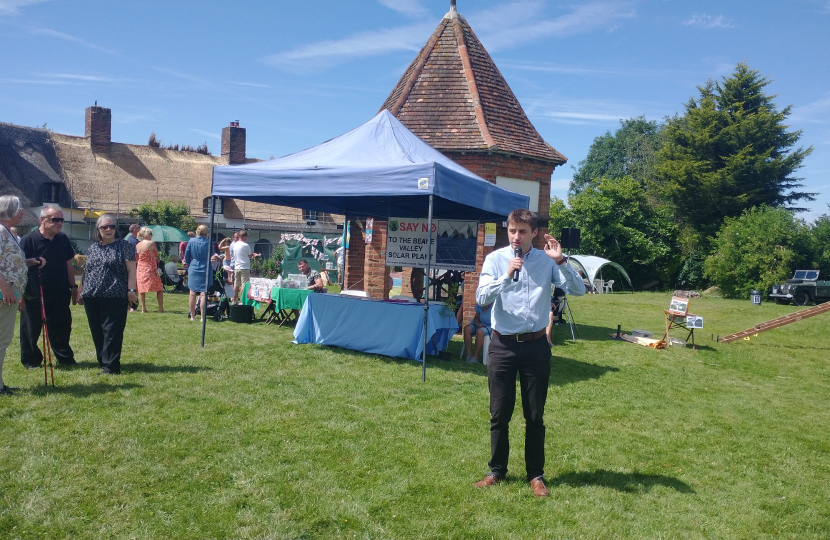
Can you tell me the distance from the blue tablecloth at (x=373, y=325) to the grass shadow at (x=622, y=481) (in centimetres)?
382

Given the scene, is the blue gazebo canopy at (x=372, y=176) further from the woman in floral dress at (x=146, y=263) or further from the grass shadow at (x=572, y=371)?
the woman in floral dress at (x=146, y=263)

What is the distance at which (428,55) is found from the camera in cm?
1400

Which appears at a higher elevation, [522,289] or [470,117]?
[470,117]

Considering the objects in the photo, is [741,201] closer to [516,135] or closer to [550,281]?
[516,135]

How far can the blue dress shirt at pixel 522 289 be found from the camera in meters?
4.10

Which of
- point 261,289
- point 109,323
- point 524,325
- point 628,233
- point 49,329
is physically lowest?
point 49,329

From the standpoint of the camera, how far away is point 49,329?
693cm

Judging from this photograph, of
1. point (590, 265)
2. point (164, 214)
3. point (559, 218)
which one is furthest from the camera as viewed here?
point (559, 218)

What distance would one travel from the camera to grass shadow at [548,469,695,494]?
4496mm

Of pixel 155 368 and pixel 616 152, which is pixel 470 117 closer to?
pixel 155 368

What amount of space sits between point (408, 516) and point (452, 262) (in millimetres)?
6308

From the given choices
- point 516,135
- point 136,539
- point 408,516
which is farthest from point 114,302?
point 516,135

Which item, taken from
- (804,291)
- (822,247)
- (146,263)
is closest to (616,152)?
(822,247)

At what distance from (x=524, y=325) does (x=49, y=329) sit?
18.4 feet
